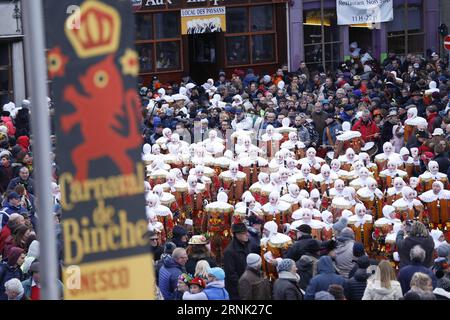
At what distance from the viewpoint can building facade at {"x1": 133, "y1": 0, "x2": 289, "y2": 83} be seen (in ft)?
Result: 110

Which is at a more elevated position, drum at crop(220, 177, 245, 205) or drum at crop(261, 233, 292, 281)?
drum at crop(220, 177, 245, 205)

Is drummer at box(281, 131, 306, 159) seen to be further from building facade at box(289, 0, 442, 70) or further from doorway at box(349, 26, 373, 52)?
doorway at box(349, 26, 373, 52)

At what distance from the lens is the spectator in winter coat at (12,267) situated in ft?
42.3

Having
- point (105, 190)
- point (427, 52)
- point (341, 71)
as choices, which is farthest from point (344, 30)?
point (105, 190)

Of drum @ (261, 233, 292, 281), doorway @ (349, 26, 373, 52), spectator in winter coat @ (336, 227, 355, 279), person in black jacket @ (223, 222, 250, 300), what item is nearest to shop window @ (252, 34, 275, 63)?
doorway @ (349, 26, 373, 52)

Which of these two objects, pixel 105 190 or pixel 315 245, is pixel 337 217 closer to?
pixel 315 245

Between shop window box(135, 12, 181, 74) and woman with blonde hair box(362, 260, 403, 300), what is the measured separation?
895 inches

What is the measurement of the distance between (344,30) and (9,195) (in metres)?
20.8

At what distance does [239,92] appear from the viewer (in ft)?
93.2

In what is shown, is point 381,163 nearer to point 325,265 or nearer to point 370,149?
point 370,149

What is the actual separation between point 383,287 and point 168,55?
23399 millimetres

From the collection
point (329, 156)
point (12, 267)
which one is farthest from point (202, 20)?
point (12, 267)

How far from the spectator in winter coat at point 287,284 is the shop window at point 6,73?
64.1 ft

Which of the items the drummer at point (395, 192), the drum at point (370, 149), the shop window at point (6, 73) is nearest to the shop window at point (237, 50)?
the shop window at point (6, 73)
